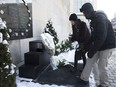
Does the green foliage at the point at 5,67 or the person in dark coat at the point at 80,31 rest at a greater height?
the person in dark coat at the point at 80,31

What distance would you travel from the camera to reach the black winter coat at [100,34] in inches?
150

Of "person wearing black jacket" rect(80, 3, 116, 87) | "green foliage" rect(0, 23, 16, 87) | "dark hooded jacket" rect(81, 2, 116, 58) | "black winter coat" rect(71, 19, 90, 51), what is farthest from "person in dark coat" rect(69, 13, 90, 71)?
"green foliage" rect(0, 23, 16, 87)

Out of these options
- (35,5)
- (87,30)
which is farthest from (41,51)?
(35,5)

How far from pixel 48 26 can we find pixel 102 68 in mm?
4138

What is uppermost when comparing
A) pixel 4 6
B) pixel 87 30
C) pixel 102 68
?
pixel 4 6

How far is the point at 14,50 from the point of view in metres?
5.50

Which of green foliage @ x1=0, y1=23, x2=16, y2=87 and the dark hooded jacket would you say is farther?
the dark hooded jacket

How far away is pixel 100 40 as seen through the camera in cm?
382

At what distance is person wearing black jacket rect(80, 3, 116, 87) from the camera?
3826 millimetres

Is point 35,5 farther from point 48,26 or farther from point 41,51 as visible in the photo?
point 41,51

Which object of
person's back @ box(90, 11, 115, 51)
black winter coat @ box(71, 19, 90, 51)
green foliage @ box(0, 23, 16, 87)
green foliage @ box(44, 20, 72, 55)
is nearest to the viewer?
green foliage @ box(0, 23, 16, 87)

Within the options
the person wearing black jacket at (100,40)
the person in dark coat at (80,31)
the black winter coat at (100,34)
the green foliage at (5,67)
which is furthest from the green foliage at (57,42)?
the green foliage at (5,67)

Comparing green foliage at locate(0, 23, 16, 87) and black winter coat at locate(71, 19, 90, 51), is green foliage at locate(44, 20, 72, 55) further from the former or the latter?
green foliage at locate(0, 23, 16, 87)

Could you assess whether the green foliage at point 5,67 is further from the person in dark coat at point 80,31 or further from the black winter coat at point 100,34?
the person in dark coat at point 80,31
